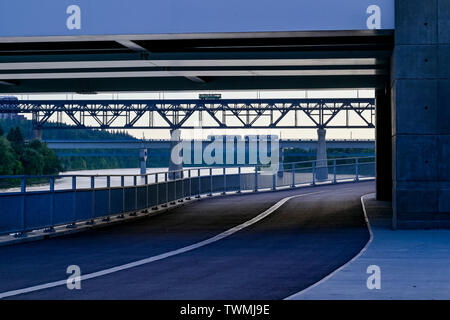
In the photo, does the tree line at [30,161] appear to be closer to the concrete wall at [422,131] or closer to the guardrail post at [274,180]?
the guardrail post at [274,180]

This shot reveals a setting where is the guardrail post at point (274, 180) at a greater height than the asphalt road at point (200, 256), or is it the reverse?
the guardrail post at point (274, 180)

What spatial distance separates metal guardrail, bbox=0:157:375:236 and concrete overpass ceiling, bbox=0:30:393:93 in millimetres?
3677

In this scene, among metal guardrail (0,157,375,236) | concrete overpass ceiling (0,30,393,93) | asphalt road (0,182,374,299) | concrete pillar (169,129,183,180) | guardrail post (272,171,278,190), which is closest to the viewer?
asphalt road (0,182,374,299)

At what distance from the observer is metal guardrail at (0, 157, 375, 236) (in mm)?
16281

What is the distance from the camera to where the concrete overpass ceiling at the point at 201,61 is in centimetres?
1920

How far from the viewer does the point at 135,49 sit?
20.4m

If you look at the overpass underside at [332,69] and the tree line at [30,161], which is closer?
the overpass underside at [332,69]

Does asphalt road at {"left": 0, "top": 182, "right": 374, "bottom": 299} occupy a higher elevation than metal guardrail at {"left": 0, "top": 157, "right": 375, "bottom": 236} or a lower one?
lower

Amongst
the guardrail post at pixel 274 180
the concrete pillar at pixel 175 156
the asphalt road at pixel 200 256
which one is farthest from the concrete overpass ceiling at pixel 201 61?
the concrete pillar at pixel 175 156

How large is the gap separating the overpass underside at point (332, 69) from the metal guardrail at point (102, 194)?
148 inches

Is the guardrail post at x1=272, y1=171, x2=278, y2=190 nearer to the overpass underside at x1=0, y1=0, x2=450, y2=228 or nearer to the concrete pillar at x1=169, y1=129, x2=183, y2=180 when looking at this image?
the overpass underside at x1=0, y1=0, x2=450, y2=228

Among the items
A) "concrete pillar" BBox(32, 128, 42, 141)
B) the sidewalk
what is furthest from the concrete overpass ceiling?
"concrete pillar" BBox(32, 128, 42, 141)

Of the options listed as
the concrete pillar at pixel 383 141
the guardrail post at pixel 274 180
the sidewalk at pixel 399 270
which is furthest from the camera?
the guardrail post at pixel 274 180

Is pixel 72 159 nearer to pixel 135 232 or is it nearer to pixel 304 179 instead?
pixel 304 179
